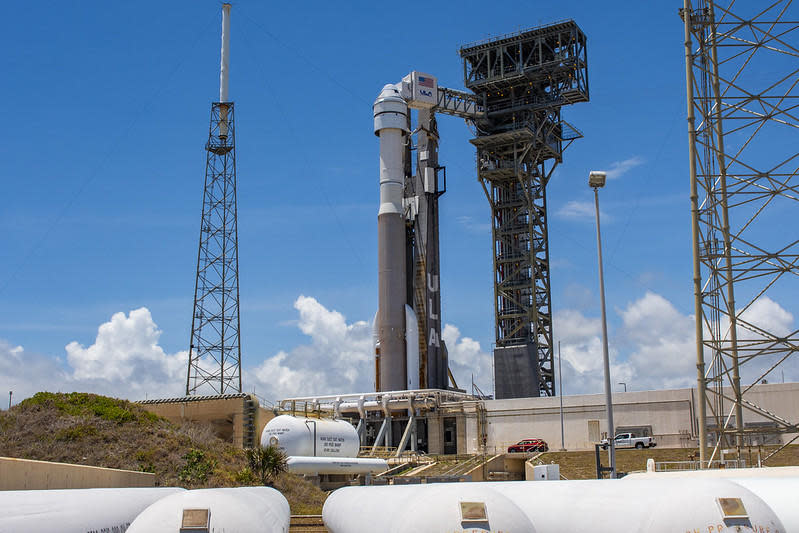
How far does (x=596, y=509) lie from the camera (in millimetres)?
13961

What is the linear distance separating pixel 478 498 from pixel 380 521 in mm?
2706

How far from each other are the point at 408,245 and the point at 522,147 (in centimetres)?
Result: 1425

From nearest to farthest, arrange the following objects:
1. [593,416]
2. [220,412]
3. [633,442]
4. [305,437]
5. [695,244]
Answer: [695,244], [305,437], [220,412], [633,442], [593,416]

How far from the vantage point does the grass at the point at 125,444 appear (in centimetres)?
3869

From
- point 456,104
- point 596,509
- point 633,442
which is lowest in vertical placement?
point 633,442

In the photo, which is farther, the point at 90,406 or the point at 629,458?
the point at 629,458

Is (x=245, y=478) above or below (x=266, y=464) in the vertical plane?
below

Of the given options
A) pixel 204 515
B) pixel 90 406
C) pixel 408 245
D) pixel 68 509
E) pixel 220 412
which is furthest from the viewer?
pixel 408 245

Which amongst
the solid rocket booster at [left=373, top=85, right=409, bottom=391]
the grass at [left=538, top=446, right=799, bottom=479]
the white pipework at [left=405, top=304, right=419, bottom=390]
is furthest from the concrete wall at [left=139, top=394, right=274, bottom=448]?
the white pipework at [left=405, top=304, right=419, bottom=390]

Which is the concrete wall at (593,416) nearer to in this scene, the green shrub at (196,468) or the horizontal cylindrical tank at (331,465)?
the horizontal cylindrical tank at (331,465)

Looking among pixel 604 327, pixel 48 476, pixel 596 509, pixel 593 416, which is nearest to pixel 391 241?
pixel 593 416

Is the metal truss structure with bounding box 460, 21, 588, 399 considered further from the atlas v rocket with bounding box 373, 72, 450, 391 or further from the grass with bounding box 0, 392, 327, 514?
the grass with bounding box 0, 392, 327, 514

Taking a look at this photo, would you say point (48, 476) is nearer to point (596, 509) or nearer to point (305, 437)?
point (596, 509)

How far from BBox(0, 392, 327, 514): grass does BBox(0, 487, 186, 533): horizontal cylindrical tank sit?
1987 centimetres
